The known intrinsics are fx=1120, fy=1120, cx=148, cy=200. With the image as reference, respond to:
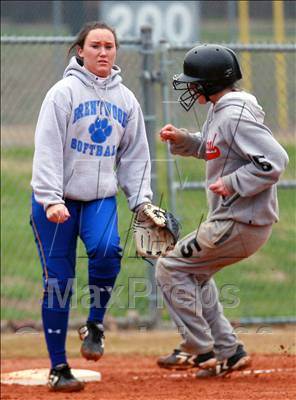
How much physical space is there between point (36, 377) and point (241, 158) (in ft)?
7.04

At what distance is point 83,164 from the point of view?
21.9ft

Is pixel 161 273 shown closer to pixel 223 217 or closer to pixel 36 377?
pixel 223 217

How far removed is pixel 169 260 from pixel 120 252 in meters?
0.37

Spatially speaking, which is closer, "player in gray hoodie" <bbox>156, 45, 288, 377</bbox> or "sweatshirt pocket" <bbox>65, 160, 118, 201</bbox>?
"player in gray hoodie" <bbox>156, 45, 288, 377</bbox>

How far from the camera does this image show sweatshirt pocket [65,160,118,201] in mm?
6660

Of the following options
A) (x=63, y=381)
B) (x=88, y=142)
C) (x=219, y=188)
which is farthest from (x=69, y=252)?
(x=219, y=188)

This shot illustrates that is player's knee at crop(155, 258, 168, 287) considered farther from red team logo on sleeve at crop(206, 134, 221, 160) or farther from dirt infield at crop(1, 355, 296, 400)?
red team logo on sleeve at crop(206, 134, 221, 160)

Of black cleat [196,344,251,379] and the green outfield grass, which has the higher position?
the green outfield grass

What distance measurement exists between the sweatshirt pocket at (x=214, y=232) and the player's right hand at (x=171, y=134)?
0.54 metres

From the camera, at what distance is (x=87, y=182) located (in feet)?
21.9

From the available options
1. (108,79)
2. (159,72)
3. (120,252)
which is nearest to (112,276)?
(120,252)

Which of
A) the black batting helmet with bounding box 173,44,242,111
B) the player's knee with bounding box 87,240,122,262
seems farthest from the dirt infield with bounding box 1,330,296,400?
the black batting helmet with bounding box 173,44,242,111

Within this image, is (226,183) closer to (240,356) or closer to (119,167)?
(119,167)

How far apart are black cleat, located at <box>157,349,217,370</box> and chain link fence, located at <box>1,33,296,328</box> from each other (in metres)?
1.99
